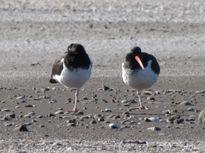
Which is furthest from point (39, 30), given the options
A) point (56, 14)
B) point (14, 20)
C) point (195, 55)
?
point (195, 55)

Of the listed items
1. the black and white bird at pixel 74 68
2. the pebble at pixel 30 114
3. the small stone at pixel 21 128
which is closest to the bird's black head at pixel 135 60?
the black and white bird at pixel 74 68

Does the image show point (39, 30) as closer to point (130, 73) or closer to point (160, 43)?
point (160, 43)

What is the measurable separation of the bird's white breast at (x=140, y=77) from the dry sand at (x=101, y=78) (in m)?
0.39

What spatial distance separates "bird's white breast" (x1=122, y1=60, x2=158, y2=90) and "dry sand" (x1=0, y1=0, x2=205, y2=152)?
389mm

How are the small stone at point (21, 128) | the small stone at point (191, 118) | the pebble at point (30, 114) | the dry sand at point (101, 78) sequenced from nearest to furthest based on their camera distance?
the dry sand at point (101, 78)
the small stone at point (21, 128)
the small stone at point (191, 118)
the pebble at point (30, 114)

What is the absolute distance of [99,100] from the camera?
11.0m

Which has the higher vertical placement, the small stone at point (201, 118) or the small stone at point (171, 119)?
the small stone at point (201, 118)

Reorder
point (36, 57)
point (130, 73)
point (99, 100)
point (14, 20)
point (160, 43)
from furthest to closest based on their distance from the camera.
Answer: point (14, 20)
point (160, 43)
point (36, 57)
point (99, 100)
point (130, 73)

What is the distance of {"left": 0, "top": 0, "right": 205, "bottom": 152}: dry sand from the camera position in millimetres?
8453

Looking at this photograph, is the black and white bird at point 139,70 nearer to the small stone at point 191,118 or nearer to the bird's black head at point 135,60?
the bird's black head at point 135,60

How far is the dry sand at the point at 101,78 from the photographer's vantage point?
333 inches

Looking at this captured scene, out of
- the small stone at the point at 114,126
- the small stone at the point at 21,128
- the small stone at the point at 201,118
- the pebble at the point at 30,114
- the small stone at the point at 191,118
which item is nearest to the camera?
the small stone at the point at 21,128

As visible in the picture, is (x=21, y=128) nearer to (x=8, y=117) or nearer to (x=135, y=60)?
(x=8, y=117)

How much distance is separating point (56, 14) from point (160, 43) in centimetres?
566
